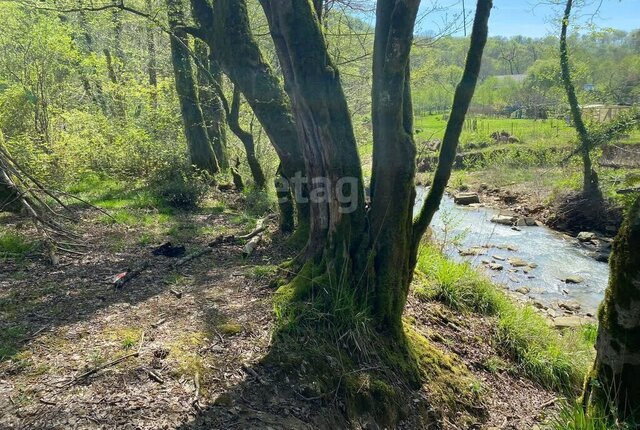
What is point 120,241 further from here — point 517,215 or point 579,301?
point 517,215

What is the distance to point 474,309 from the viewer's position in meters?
5.84

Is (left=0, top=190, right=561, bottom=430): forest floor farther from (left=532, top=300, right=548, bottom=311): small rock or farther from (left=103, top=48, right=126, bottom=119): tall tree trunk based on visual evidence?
(left=103, top=48, right=126, bottom=119): tall tree trunk

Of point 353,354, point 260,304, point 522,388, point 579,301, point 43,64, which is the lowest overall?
point 579,301

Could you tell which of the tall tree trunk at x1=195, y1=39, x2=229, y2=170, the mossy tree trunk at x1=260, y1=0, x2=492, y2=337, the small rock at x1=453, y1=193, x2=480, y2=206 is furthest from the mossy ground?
the small rock at x1=453, y1=193, x2=480, y2=206

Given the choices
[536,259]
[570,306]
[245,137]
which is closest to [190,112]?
[245,137]

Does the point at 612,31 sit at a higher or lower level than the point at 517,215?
higher

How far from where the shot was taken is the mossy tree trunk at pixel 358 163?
12.7ft

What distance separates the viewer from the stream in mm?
9250

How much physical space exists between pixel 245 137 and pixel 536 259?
834cm

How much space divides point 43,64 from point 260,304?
9.68m

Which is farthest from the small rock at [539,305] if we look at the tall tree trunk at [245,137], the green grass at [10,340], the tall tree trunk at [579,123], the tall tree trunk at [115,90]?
the tall tree trunk at [115,90]

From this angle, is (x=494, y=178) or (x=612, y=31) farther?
(x=494, y=178)

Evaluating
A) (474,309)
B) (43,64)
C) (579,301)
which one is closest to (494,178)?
(579,301)

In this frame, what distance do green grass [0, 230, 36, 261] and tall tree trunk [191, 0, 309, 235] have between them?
3.49 m
